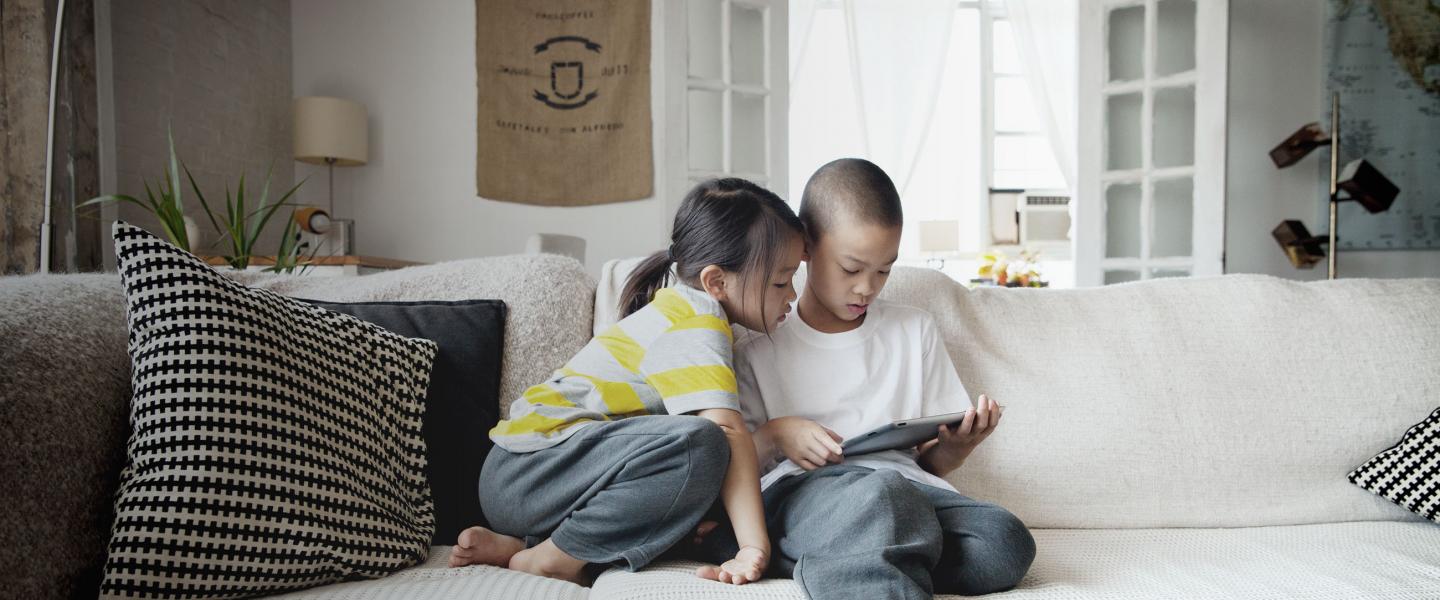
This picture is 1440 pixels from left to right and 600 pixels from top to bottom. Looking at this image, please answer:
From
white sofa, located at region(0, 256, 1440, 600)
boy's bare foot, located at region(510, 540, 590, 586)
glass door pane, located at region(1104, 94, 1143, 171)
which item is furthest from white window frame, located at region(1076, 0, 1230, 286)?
boy's bare foot, located at region(510, 540, 590, 586)

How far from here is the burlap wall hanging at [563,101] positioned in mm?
3941

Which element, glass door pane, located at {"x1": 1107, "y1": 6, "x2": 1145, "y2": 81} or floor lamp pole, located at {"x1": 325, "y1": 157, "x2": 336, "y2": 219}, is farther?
floor lamp pole, located at {"x1": 325, "y1": 157, "x2": 336, "y2": 219}

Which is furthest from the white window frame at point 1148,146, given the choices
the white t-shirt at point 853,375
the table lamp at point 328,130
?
the table lamp at point 328,130

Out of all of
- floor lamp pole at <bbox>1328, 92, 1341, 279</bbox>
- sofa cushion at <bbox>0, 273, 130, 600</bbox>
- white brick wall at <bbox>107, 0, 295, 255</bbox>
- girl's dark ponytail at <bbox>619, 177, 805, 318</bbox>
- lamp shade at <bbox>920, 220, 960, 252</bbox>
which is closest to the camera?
sofa cushion at <bbox>0, 273, 130, 600</bbox>

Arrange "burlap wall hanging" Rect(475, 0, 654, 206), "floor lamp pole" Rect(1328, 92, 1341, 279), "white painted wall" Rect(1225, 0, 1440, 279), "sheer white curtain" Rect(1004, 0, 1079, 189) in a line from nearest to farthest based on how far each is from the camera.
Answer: "floor lamp pole" Rect(1328, 92, 1341, 279) < "white painted wall" Rect(1225, 0, 1440, 279) < "burlap wall hanging" Rect(475, 0, 654, 206) < "sheer white curtain" Rect(1004, 0, 1079, 189)

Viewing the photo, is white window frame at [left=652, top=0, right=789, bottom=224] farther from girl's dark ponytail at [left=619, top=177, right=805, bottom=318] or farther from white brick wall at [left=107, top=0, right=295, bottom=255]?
girl's dark ponytail at [left=619, top=177, right=805, bottom=318]

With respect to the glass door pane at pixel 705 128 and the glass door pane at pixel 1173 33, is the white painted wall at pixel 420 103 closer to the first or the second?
the glass door pane at pixel 705 128

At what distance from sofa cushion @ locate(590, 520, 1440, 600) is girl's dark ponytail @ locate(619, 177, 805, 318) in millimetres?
428

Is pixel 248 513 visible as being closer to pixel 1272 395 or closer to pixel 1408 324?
pixel 1272 395

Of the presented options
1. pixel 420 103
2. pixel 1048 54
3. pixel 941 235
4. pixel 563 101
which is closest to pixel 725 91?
pixel 563 101

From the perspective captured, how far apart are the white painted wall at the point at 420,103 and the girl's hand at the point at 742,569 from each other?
3.10 meters

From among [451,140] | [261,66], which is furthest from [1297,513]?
[261,66]

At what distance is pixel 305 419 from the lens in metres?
1.01

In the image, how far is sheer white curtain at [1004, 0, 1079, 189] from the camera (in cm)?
557
